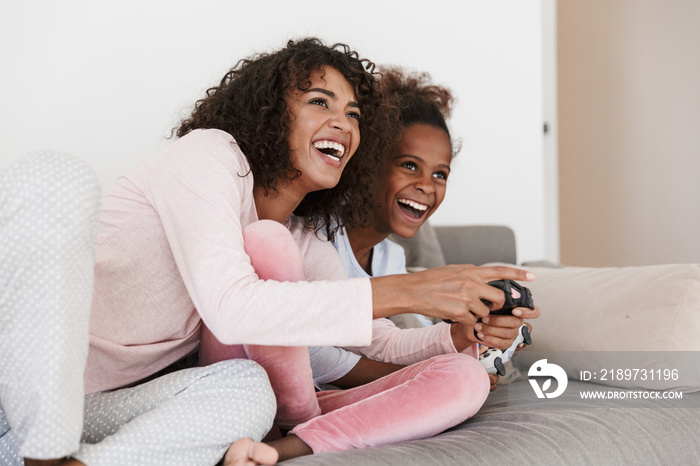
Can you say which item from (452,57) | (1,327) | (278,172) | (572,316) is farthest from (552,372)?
(452,57)

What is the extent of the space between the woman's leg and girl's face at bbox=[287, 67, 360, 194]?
57 centimetres

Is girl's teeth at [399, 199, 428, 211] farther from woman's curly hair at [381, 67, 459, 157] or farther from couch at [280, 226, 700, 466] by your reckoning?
couch at [280, 226, 700, 466]

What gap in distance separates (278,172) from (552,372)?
752 millimetres

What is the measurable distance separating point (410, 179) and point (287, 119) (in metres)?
0.52

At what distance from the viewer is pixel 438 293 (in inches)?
41.6

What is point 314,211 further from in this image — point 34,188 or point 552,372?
point 34,188

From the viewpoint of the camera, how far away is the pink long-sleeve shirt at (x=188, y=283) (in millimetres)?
993

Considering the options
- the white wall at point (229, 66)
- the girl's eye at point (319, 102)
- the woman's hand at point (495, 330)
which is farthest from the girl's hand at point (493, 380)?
the white wall at point (229, 66)

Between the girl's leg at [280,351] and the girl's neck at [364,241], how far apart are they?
663mm

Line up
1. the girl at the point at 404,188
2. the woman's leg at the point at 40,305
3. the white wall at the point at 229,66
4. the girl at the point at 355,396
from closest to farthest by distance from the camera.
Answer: the woman's leg at the point at 40,305, the girl at the point at 355,396, the girl at the point at 404,188, the white wall at the point at 229,66

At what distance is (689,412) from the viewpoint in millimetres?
1314

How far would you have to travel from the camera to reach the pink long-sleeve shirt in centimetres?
99

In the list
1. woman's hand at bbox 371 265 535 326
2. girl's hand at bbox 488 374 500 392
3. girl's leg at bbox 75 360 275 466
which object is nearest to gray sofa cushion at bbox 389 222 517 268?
girl's hand at bbox 488 374 500 392

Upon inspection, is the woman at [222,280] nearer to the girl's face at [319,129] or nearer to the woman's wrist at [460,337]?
the girl's face at [319,129]
